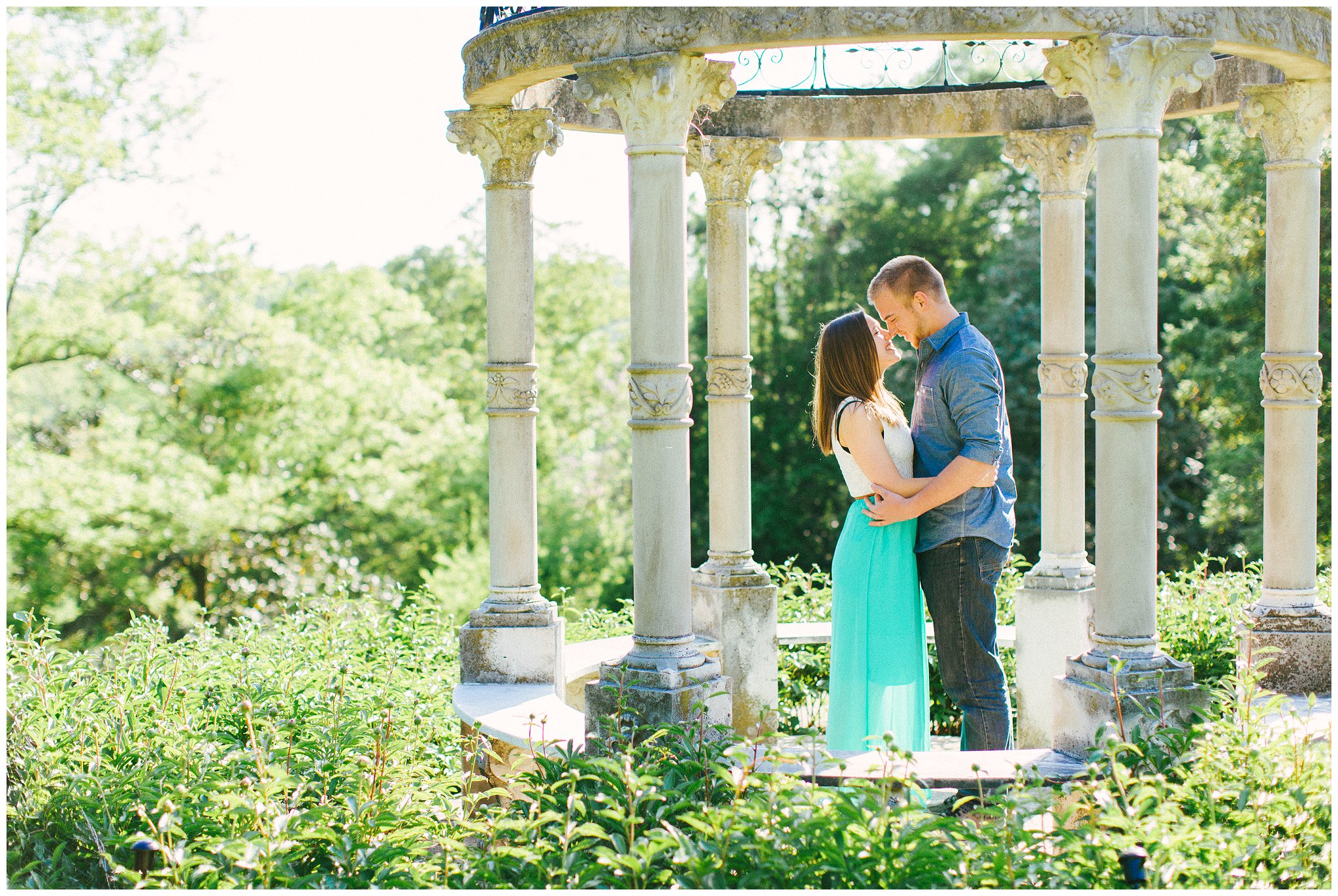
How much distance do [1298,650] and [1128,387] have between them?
2.89 meters

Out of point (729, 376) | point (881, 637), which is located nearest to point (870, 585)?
point (881, 637)

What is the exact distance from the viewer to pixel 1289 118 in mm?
7754

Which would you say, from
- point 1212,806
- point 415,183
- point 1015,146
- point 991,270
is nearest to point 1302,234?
point 1015,146

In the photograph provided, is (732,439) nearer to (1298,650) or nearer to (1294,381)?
(1294,381)

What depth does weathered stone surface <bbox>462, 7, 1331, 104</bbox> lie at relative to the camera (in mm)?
6094

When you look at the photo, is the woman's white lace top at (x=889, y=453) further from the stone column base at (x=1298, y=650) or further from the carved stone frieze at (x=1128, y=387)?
the stone column base at (x=1298, y=650)

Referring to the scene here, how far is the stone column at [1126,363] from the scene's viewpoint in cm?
612

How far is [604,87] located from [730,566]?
14.3 ft

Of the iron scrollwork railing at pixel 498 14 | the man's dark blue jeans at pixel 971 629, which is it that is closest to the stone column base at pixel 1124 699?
the man's dark blue jeans at pixel 971 629

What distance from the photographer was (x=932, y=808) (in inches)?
223

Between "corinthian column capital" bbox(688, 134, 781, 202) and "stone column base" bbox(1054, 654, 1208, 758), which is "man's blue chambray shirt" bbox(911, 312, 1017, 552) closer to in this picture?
"stone column base" bbox(1054, 654, 1208, 758)

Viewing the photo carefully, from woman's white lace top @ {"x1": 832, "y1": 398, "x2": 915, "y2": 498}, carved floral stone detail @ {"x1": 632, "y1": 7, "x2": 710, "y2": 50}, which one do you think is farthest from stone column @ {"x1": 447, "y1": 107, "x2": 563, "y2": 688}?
woman's white lace top @ {"x1": 832, "y1": 398, "x2": 915, "y2": 498}

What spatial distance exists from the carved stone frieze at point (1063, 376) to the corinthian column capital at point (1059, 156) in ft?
4.25

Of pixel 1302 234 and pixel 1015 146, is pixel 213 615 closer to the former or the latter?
pixel 1015 146
